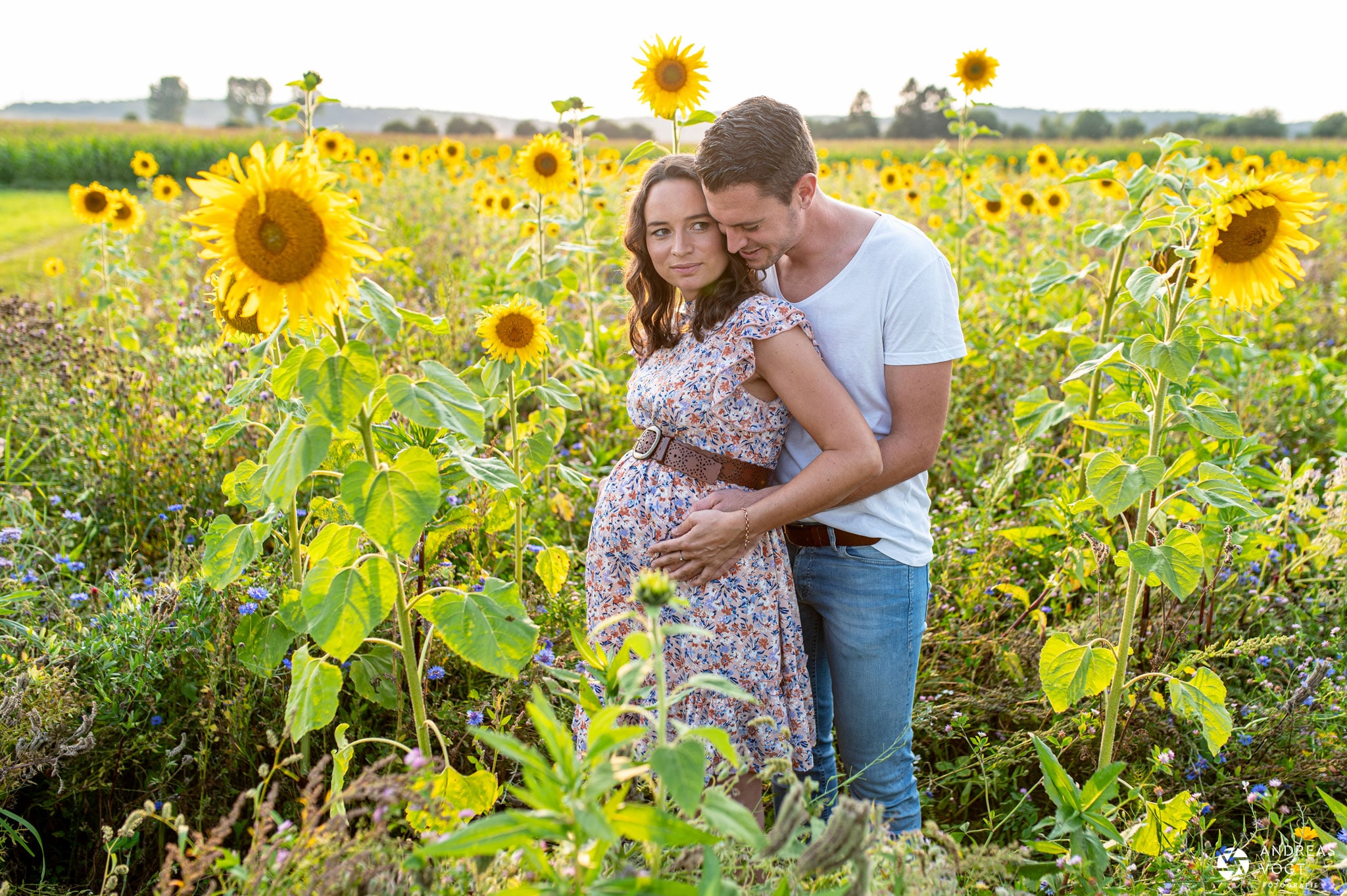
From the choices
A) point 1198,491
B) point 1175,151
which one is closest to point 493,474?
point 1198,491

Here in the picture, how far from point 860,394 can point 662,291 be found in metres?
0.58

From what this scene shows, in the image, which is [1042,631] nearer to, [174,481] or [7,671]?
[7,671]

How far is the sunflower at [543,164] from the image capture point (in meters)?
4.10

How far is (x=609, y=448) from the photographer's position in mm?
4160

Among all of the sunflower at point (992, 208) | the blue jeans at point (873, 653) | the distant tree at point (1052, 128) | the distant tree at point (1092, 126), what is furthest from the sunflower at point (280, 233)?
the distant tree at point (1092, 126)

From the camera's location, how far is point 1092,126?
29250 millimetres

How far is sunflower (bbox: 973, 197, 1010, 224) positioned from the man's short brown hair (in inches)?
176

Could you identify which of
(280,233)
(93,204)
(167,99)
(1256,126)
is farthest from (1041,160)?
(167,99)

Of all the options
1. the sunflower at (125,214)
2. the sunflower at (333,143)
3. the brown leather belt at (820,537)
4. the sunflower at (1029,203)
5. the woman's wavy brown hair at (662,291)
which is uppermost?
the sunflower at (333,143)

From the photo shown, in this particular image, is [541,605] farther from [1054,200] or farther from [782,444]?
[1054,200]

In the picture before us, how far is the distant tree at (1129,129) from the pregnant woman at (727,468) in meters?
28.7

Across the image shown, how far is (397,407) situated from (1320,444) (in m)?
4.62

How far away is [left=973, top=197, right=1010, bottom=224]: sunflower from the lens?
6.17 m

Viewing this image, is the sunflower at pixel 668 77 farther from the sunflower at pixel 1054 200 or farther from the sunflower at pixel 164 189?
the sunflower at pixel 164 189
